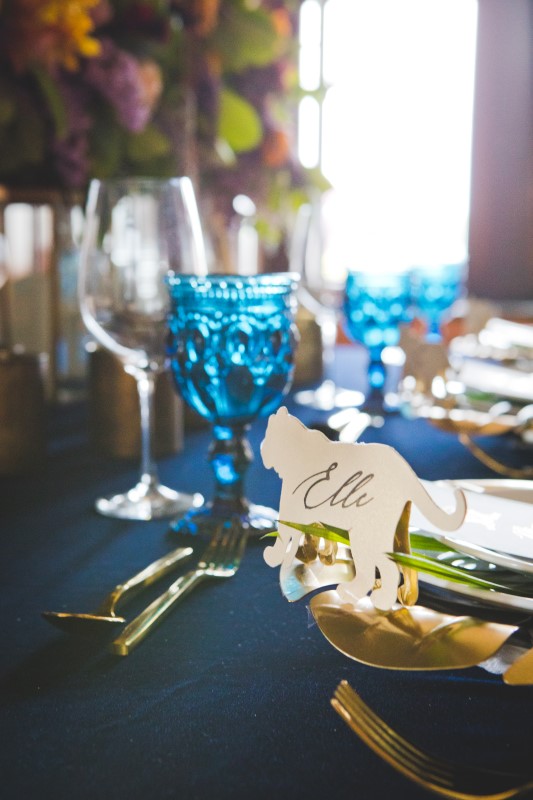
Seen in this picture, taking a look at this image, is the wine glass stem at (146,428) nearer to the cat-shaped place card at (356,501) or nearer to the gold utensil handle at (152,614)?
the gold utensil handle at (152,614)

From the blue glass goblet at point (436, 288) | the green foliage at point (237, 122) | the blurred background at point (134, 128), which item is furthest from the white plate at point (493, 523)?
the green foliage at point (237, 122)

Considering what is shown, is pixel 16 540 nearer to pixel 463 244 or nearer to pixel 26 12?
pixel 26 12

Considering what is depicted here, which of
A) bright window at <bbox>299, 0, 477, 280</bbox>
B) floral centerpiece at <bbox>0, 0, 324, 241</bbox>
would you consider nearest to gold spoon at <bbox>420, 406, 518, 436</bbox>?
floral centerpiece at <bbox>0, 0, 324, 241</bbox>

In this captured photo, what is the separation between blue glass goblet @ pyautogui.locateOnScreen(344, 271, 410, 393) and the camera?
117 cm

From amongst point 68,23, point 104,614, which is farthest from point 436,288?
point 104,614

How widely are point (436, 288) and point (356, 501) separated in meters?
1.05

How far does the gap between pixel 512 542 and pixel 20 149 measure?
0.81m

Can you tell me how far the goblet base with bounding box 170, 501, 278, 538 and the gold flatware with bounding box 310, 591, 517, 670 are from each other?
0.79 ft

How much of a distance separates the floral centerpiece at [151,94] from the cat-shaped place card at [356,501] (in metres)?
0.70

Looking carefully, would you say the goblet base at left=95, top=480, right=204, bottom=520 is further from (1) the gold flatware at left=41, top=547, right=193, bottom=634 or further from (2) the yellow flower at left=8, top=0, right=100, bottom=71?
(2) the yellow flower at left=8, top=0, right=100, bottom=71

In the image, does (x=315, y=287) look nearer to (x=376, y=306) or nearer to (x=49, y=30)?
(x=376, y=306)

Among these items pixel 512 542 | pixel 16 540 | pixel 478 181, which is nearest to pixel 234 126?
pixel 16 540

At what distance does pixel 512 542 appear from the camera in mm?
527

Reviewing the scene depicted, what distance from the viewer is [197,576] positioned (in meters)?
0.58
